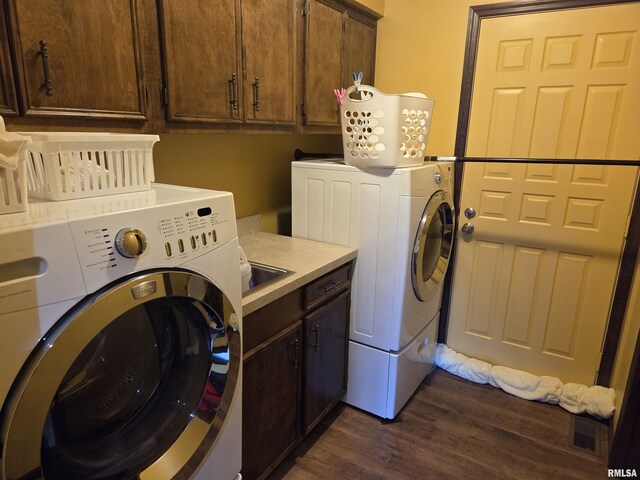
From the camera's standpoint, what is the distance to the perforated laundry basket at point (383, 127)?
1.83 metres

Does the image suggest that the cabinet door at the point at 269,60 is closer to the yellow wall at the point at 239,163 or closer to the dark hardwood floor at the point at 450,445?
the yellow wall at the point at 239,163

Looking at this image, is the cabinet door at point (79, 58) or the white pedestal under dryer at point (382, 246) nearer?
the cabinet door at point (79, 58)

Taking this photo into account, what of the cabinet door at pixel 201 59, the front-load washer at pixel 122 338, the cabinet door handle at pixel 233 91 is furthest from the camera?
the cabinet door handle at pixel 233 91

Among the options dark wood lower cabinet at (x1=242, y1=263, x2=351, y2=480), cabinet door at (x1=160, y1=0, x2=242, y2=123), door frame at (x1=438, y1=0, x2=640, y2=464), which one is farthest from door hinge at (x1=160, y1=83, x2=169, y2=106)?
door frame at (x1=438, y1=0, x2=640, y2=464)

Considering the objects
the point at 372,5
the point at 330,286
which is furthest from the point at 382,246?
the point at 372,5

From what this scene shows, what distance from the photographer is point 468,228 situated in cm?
255

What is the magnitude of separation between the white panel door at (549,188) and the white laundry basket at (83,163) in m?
1.98

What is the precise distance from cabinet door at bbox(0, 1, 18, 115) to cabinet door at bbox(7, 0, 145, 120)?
2 centimetres

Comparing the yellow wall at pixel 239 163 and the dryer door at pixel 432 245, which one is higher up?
the yellow wall at pixel 239 163

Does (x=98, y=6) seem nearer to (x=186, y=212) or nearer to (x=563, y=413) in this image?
(x=186, y=212)

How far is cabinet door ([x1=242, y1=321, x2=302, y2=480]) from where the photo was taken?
59.1 inches

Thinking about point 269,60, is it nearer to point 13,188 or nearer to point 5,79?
point 5,79

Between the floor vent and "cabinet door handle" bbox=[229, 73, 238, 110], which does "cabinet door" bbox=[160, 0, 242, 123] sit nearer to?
"cabinet door handle" bbox=[229, 73, 238, 110]

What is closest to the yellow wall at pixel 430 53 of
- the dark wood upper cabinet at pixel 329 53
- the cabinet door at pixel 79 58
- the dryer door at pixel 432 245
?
the dark wood upper cabinet at pixel 329 53
